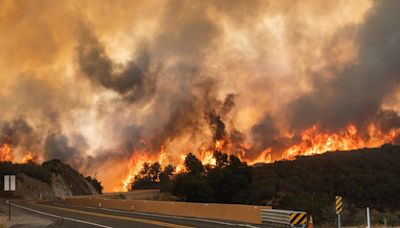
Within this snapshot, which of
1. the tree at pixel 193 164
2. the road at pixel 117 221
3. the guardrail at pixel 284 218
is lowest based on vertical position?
the road at pixel 117 221

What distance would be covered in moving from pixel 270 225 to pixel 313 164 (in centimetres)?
8805

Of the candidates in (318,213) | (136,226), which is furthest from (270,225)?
(318,213)

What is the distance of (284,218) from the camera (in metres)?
25.5

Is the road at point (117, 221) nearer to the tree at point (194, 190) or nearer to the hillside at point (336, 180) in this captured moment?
the hillside at point (336, 180)

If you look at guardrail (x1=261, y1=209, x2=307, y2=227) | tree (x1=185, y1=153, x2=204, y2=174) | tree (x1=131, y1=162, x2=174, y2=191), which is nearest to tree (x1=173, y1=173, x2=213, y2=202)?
tree (x1=185, y1=153, x2=204, y2=174)

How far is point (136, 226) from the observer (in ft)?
84.6

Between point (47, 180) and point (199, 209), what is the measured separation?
90693mm

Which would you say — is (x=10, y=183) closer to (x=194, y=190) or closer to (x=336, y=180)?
(x=194, y=190)

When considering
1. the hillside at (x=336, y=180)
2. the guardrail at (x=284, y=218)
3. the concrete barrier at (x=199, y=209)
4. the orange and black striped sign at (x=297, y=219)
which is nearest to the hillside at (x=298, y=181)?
the hillside at (x=336, y=180)

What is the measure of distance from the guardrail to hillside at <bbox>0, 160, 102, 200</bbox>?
271ft

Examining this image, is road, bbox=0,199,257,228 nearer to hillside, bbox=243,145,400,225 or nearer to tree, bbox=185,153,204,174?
hillside, bbox=243,145,400,225

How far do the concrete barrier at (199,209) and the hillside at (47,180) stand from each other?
6104 cm

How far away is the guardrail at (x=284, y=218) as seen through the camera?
2376cm

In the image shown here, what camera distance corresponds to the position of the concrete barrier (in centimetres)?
2919
